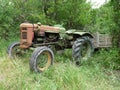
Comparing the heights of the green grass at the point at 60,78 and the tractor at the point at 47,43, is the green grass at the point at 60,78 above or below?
below

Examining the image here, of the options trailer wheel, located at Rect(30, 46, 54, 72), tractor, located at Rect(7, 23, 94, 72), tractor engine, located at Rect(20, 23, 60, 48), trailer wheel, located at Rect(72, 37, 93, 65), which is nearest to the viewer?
trailer wheel, located at Rect(30, 46, 54, 72)

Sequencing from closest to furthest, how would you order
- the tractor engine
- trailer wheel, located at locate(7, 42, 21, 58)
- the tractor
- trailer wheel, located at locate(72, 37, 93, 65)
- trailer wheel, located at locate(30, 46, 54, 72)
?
1. trailer wheel, located at locate(30, 46, 54, 72)
2. the tractor
3. the tractor engine
4. trailer wheel, located at locate(72, 37, 93, 65)
5. trailer wheel, located at locate(7, 42, 21, 58)

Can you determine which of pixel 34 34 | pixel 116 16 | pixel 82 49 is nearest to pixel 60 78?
pixel 34 34

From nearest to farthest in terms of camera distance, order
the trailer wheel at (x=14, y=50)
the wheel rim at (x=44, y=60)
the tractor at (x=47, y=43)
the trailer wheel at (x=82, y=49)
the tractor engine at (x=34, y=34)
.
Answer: the wheel rim at (x=44, y=60), the tractor at (x=47, y=43), the tractor engine at (x=34, y=34), the trailer wheel at (x=82, y=49), the trailer wheel at (x=14, y=50)

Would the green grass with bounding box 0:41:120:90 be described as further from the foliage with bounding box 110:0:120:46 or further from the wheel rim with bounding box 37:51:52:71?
the foliage with bounding box 110:0:120:46

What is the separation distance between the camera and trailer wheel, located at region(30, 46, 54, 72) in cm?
627

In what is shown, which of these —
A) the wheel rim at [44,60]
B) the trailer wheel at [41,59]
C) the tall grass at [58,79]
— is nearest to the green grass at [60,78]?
the tall grass at [58,79]

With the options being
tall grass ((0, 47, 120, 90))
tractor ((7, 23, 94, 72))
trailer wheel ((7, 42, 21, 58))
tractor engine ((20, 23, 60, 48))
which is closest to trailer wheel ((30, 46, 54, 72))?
tractor ((7, 23, 94, 72))

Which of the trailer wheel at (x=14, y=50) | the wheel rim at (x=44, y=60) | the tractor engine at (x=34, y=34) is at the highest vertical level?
the tractor engine at (x=34, y=34)

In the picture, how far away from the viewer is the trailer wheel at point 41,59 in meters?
6.27

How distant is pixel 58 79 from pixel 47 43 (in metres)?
2.35

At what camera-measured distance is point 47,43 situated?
24.8ft

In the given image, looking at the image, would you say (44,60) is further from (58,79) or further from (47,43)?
(58,79)

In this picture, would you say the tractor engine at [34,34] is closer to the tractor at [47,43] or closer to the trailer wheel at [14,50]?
the tractor at [47,43]
